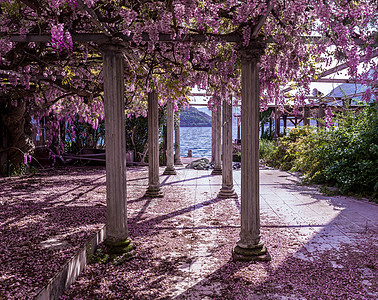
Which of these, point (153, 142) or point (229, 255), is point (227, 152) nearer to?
point (153, 142)

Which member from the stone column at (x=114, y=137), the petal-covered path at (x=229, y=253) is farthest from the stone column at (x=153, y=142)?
the stone column at (x=114, y=137)

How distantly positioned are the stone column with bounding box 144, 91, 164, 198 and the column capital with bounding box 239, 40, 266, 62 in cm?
312

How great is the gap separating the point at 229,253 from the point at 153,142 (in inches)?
124

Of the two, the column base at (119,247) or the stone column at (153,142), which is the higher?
the stone column at (153,142)

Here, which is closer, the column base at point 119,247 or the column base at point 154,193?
the column base at point 119,247

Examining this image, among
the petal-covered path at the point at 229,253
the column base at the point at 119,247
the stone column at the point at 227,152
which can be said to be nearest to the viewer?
the petal-covered path at the point at 229,253

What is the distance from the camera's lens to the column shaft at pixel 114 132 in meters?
3.27

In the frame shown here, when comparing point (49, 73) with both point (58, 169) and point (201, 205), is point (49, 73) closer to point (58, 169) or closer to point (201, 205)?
point (201, 205)

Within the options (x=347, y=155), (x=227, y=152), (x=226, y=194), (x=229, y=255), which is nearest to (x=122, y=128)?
(x=229, y=255)

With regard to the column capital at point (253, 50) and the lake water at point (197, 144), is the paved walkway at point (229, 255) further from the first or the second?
the lake water at point (197, 144)

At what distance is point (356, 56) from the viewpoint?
2.88 metres

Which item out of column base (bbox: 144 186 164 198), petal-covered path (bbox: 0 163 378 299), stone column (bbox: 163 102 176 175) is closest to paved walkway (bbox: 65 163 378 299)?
petal-covered path (bbox: 0 163 378 299)

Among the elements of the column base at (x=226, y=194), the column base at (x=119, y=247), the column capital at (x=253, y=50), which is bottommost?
the column base at (x=119, y=247)

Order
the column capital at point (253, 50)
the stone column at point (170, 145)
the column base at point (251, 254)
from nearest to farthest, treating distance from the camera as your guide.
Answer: the column capital at point (253, 50) → the column base at point (251, 254) → the stone column at point (170, 145)
